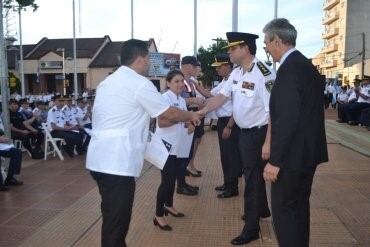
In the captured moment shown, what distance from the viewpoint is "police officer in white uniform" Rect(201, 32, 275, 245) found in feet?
15.4

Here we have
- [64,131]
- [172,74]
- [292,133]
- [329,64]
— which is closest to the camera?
[292,133]

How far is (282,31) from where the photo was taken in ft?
11.2

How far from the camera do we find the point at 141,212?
5758 millimetres

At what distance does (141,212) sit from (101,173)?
244cm

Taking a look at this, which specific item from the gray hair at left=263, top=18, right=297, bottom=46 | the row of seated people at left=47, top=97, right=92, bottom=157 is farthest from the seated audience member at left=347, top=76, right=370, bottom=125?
the gray hair at left=263, top=18, right=297, bottom=46

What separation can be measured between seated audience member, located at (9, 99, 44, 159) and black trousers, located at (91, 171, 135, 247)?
7484mm

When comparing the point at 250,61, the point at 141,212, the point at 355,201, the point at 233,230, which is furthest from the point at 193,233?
the point at 355,201

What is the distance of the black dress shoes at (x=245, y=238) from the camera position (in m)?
4.61

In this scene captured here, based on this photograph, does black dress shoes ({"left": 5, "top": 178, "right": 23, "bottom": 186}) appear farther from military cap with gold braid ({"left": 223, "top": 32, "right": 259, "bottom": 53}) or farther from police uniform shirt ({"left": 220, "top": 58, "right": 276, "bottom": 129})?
military cap with gold braid ({"left": 223, "top": 32, "right": 259, "bottom": 53})

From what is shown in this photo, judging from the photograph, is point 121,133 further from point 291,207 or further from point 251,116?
point 251,116

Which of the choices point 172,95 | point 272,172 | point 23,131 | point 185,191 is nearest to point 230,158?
point 185,191

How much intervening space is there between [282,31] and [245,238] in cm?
228

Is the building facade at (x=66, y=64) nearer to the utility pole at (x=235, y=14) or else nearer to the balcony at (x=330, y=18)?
the balcony at (x=330, y=18)

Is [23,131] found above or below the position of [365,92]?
below
